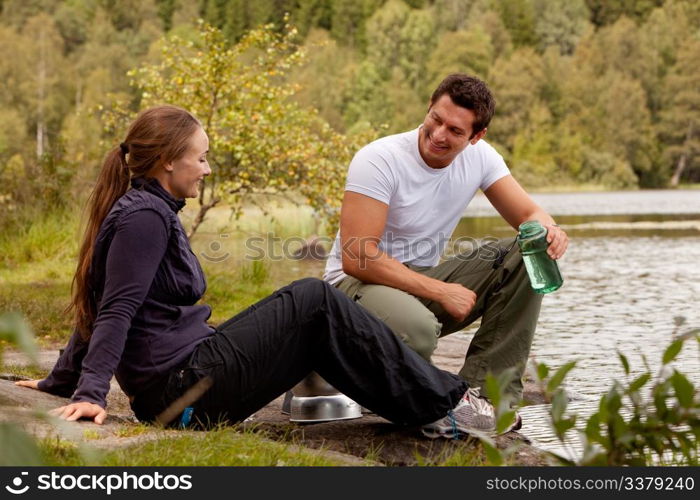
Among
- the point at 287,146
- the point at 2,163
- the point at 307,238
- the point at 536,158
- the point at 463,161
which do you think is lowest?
the point at 536,158

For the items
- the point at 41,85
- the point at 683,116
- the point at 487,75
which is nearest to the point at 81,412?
the point at 41,85

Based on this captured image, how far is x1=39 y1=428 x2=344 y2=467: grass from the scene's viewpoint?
2912 mm

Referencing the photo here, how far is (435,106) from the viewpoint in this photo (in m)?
4.52

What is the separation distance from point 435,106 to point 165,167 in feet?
4.52

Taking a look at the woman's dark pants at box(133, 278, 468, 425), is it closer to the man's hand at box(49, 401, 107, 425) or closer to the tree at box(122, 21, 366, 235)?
the man's hand at box(49, 401, 107, 425)

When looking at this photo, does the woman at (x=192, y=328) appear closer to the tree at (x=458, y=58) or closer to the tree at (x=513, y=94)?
the tree at (x=513, y=94)

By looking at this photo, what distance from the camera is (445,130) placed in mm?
4445

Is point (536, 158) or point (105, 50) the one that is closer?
point (536, 158)

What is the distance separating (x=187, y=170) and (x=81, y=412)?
2.90ft

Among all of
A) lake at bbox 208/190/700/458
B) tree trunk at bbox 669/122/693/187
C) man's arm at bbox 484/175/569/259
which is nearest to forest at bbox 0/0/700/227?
tree trunk at bbox 669/122/693/187

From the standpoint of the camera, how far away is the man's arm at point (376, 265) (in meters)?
4.29

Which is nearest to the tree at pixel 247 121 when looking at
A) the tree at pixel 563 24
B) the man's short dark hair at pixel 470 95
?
the man's short dark hair at pixel 470 95
